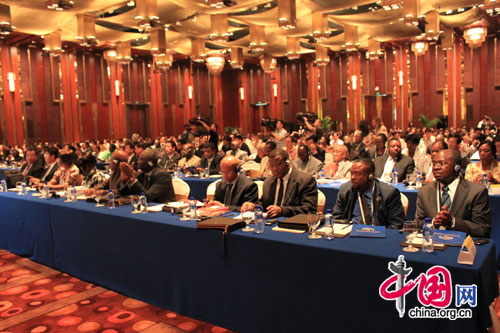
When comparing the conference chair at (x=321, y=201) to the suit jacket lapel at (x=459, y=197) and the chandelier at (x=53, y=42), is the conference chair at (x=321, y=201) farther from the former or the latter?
the chandelier at (x=53, y=42)

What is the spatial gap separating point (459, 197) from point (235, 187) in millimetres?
1973

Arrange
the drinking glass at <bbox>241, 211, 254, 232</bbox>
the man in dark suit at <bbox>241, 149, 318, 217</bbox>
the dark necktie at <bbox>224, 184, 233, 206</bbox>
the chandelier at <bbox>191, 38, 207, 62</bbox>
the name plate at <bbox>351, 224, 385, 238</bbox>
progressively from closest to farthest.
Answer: the name plate at <bbox>351, 224, 385, 238</bbox> < the drinking glass at <bbox>241, 211, 254, 232</bbox> < the man in dark suit at <bbox>241, 149, 318, 217</bbox> < the dark necktie at <bbox>224, 184, 233, 206</bbox> < the chandelier at <bbox>191, 38, 207, 62</bbox>

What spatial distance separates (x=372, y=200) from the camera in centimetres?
330

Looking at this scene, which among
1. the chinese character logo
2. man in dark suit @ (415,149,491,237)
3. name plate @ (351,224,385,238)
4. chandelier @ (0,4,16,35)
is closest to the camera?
the chinese character logo

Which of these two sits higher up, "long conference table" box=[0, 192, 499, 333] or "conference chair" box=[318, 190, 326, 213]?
"conference chair" box=[318, 190, 326, 213]

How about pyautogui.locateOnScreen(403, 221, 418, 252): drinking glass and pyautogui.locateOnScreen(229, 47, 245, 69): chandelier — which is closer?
pyautogui.locateOnScreen(403, 221, 418, 252): drinking glass

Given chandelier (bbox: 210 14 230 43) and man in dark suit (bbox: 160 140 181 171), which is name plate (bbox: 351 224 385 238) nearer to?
man in dark suit (bbox: 160 140 181 171)

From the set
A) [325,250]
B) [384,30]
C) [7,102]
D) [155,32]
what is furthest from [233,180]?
[7,102]

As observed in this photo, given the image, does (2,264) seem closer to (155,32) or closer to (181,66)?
(155,32)

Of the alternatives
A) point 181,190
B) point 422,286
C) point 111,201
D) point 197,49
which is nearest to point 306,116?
point 197,49

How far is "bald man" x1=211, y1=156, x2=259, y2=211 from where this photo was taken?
4.14 metres

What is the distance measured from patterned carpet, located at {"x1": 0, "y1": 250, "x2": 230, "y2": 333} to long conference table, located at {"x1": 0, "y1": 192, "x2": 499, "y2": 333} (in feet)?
0.29

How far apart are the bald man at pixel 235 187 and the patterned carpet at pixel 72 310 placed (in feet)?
3.93

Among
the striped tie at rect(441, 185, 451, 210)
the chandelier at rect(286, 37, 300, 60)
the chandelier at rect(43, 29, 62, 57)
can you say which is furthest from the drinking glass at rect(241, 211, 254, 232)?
the chandelier at rect(286, 37, 300, 60)
